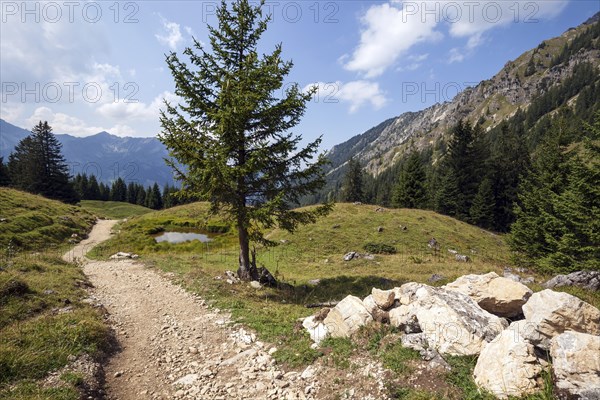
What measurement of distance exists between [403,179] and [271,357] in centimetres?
5519

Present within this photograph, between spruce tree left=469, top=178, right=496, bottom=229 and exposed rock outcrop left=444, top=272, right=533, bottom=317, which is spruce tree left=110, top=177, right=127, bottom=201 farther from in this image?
exposed rock outcrop left=444, top=272, right=533, bottom=317

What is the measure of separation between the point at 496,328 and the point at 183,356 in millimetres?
9038

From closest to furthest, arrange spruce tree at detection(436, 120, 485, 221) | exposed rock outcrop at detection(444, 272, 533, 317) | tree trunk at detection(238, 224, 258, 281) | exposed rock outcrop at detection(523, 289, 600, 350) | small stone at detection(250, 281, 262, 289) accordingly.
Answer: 1. exposed rock outcrop at detection(523, 289, 600, 350)
2. exposed rock outcrop at detection(444, 272, 533, 317)
3. small stone at detection(250, 281, 262, 289)
4. tree trunk at detection(238, 224, 258, 281)
5. spruce tree at detection(436, 120, 485, 221)

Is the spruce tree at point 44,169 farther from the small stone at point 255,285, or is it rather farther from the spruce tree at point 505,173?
the spruce tree at point 505,173

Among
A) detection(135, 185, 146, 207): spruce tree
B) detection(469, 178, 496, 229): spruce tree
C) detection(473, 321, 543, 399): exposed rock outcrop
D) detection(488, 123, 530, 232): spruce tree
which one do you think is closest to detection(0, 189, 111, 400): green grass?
detection(473, 321, 543, 399): exposed rock outcrop

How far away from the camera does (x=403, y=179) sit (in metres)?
58.0

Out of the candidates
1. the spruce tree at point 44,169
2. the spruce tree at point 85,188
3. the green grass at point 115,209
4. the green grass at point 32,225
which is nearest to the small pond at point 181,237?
the green grass at point 32,225

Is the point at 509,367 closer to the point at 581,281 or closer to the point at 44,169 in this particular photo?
the point at 581,281

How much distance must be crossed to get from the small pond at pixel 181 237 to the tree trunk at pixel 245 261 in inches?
926

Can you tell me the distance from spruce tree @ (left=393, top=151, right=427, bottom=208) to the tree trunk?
46.3 meters

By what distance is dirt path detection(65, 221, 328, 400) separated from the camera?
7.07m

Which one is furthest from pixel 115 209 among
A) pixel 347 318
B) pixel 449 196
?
pixel 347 318

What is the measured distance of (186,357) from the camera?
8.80 metres

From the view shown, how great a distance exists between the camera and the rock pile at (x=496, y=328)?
520cm
